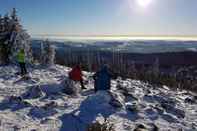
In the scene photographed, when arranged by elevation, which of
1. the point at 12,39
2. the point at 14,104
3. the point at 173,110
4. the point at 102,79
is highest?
the point at 12,39

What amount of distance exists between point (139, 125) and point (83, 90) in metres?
6.73

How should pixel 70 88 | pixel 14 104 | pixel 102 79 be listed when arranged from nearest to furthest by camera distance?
1. pixel 14 104
2. pixel 70 88
3. pixel 102 79

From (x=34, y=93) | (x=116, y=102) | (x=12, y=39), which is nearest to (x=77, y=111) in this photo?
(x=116, y=102)

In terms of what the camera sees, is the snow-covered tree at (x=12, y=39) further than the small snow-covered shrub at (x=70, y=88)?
Yes

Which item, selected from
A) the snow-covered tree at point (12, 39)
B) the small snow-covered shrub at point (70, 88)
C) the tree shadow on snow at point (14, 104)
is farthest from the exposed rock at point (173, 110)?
the snow-covered tree at point (12, 39)

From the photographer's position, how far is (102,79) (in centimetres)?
1948

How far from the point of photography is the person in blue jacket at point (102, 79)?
63.7 ft

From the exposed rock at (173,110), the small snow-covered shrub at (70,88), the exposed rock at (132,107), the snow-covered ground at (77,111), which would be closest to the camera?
the snow-covered ground at (77,111)

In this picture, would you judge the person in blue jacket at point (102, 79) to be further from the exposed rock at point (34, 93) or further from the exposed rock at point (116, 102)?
the exposed rock at point (34, 93)

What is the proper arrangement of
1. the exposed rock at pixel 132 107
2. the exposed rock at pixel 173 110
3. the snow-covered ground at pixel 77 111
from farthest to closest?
the exposed rock at pixel 173 110 → the exposed rock at pixel 132 107 → the snow-covered ground at pixel 77 111

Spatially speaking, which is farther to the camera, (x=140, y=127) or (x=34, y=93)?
(x=34, y=93)

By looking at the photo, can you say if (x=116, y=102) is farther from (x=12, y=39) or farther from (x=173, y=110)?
(x=12, y=39)

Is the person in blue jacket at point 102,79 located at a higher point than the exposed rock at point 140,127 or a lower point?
higher

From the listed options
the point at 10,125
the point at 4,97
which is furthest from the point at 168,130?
the point at 4,97
